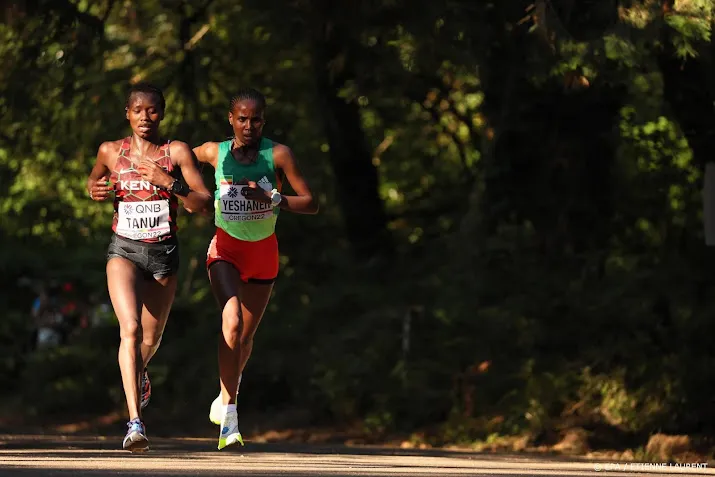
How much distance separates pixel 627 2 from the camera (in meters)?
16.3

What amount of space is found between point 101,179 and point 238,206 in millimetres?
819

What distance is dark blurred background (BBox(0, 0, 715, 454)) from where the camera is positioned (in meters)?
17.9

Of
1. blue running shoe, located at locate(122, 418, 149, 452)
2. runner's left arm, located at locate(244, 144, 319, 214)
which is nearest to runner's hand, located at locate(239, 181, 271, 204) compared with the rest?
runner's left arm, located at locate(244, 144, 319, 214)

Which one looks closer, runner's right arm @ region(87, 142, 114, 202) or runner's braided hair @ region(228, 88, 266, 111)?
runner's right arm @ region(87, 142, 114, 202)

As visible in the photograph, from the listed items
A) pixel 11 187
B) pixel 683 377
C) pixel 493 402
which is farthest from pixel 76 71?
pixel 683 377

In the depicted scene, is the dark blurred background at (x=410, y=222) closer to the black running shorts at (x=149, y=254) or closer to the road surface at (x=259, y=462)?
the road surface at (x=259, y=462)

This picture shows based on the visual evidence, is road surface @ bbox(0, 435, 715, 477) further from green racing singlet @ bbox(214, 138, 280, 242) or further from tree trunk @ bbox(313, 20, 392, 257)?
tree trunk @ bbox(313, 20, 392, 257)

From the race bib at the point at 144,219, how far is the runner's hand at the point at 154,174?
0.25 meters

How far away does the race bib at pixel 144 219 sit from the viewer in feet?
34.7

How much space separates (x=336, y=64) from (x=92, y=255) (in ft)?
18.9

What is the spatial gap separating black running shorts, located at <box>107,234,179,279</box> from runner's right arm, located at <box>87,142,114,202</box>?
9.8 inches

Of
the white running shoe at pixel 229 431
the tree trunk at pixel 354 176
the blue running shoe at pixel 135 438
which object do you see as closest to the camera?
the blue running shoe at pixel 135 438

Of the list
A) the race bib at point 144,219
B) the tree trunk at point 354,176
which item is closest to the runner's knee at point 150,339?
the race bib at point 144,219

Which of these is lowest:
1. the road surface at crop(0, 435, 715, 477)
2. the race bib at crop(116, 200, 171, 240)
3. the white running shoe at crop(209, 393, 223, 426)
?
the road surface at crop(0, 435, 715, 477)
